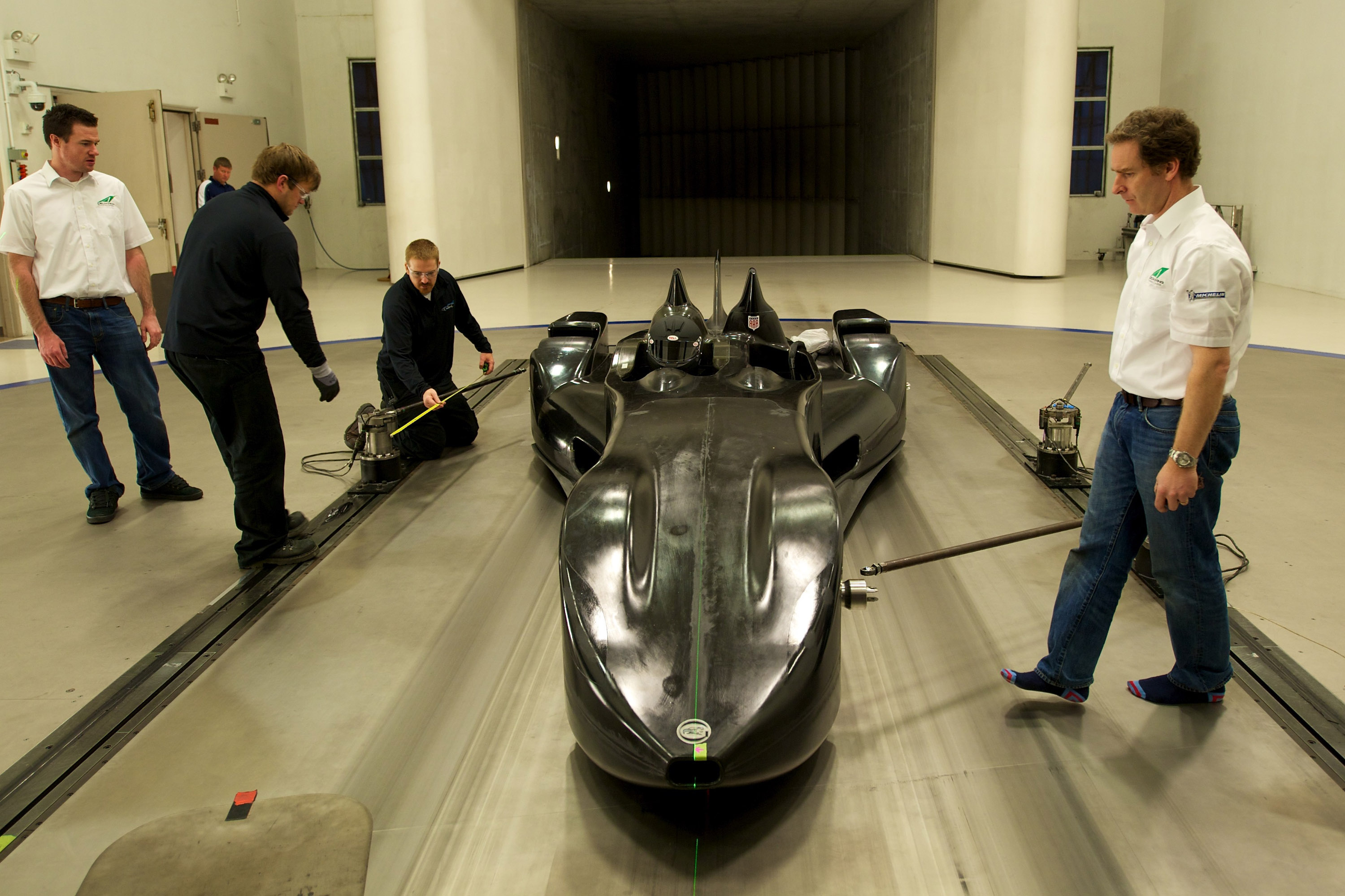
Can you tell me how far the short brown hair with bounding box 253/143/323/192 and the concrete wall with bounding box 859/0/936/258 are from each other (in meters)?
14.1

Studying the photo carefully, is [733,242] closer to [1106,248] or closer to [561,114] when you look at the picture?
[561,114]

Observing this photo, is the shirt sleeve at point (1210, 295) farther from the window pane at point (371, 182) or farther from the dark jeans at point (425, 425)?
the window pane at point (371, 182)

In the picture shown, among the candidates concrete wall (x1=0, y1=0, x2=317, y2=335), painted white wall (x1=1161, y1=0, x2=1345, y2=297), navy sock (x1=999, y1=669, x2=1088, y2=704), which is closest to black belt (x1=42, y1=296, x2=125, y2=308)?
navy sock (x1=999, y1=669, x2=1088, y2=704)

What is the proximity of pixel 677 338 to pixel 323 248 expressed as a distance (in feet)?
50.5

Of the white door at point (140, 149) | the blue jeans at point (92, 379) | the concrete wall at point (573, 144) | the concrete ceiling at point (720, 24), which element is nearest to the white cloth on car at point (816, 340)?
the blue jeans at point (92, 379)

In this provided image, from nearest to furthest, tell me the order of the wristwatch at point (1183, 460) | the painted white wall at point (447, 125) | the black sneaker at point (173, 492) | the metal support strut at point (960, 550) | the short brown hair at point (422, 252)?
the wristwatch at point (1183, 460) → the metal support strut at point (960, 550) → the black sneaker at point (173, 492) → the short brown hair at point (422, 252) → the painted white wall at point (447, 125)

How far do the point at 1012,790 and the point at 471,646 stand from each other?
1983 mm

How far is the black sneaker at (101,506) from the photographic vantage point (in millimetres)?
5047

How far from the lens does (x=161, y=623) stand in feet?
13.1

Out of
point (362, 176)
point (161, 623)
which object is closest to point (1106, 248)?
point (362, 176)

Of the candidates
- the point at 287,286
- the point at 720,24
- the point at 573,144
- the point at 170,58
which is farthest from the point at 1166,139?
the point at 573,144

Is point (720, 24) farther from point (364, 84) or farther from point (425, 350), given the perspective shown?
point (425, 350)

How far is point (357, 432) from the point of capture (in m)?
6.18

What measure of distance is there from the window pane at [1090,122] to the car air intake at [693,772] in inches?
717
